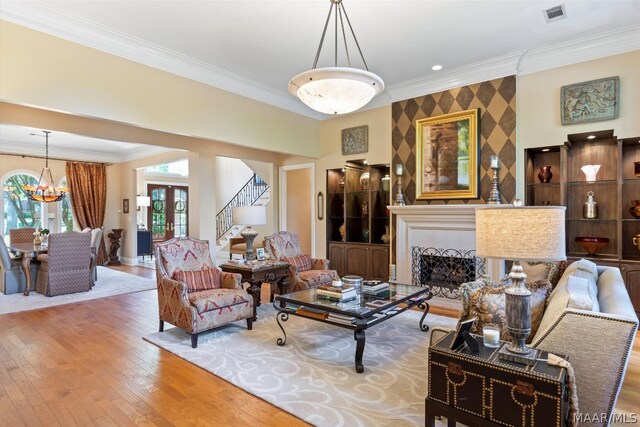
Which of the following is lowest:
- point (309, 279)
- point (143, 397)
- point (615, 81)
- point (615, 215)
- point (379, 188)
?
point (143, 397)

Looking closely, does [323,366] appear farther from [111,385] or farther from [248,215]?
[248,215]

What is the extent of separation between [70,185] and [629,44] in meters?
11.7

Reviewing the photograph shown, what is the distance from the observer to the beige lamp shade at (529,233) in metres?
1.73

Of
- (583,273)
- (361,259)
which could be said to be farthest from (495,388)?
(361,259)

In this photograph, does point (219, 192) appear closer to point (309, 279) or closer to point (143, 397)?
point (309, 279)

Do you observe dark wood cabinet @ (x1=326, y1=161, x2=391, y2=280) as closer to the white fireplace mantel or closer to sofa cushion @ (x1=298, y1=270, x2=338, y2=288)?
the white fireplace mantel

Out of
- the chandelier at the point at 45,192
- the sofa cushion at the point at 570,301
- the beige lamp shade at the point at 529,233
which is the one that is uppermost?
the chandelier at the point at 45,192

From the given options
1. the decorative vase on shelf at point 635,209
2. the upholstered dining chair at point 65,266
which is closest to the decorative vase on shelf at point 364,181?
the decorative vase on shelf at point 635,209

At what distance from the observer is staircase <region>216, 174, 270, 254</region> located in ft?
34.5

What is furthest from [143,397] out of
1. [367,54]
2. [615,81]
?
[615,81]

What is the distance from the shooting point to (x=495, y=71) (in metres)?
5.00

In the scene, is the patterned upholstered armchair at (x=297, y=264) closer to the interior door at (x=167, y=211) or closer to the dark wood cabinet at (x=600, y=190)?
the dark wood cabinet at (x=600, y=190)

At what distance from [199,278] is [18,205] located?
796 cm

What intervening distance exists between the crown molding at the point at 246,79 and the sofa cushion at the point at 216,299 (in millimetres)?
3031
